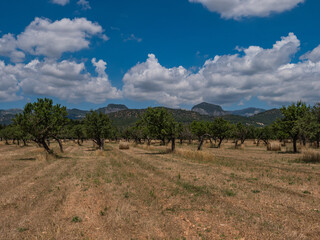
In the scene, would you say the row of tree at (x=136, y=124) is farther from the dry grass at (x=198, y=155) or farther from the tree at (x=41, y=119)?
the dry grass at (x=198, y=155)

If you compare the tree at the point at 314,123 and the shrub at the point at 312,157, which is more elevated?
the tree at the point at 314,123

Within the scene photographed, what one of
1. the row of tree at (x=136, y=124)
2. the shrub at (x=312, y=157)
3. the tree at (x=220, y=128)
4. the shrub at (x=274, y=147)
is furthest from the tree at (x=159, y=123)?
the tree at (x=220, y=128)

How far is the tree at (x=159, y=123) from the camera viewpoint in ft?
109

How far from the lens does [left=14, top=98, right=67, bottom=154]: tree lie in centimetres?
2716

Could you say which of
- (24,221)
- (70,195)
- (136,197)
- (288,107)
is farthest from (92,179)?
(288,107)

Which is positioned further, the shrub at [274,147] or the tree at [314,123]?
the shrub at [274,147]

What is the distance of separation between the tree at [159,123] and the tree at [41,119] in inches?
484

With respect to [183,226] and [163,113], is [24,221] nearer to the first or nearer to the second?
[183,226]

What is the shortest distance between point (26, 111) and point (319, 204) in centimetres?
3184

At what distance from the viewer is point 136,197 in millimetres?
10805

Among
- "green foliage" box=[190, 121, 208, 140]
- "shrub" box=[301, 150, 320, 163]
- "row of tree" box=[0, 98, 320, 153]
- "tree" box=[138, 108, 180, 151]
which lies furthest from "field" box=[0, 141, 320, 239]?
"green foliage" box=[190, 121, 208, 140]

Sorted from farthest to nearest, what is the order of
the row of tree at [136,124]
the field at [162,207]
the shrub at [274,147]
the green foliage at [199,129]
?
1. the green foliage at [199,129]
2. the shrub at [274,147]
3. the row of tree at [136,124]
4. the field at [162,207]

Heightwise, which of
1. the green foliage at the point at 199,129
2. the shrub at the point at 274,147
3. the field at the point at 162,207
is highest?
the green foliage at the point at 199,129

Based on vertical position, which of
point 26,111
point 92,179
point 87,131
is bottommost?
point 92,179
